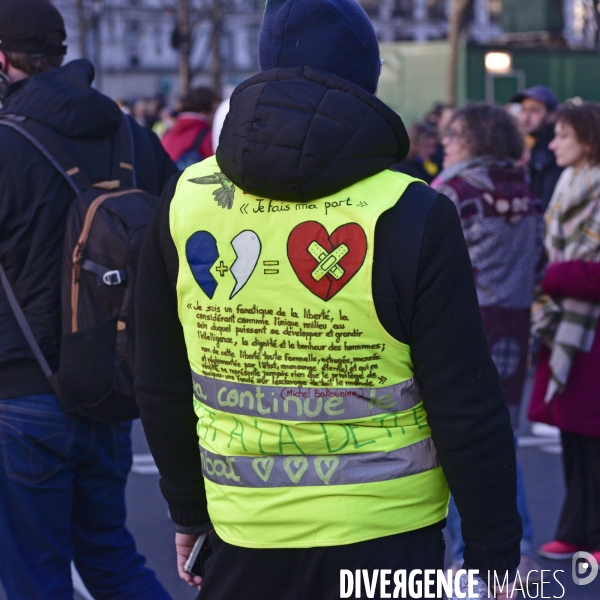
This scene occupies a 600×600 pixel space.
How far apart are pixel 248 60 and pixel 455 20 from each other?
158ft

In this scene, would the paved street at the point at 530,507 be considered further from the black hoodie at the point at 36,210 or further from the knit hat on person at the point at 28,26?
the knit hat on person at the point at 28,26

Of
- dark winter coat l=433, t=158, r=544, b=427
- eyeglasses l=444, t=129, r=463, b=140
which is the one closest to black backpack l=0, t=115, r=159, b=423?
dark winter coat l=433, t=158, r=544, b=427

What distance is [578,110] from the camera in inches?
185

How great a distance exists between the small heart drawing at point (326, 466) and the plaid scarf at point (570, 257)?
281 cm

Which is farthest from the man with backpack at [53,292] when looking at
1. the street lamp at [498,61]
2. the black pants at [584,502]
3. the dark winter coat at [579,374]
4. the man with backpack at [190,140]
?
the street lamp at [498,61]

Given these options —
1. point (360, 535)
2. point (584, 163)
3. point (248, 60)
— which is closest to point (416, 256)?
point (360, 535)

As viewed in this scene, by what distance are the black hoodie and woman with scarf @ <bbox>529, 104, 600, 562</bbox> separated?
234 centimetres

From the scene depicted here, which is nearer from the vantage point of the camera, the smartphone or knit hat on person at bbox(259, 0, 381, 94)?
knit hat on person at bbox(259, 0, 381, 94)

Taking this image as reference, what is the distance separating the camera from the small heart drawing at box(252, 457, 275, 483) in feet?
6.53

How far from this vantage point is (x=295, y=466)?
1.97 metres

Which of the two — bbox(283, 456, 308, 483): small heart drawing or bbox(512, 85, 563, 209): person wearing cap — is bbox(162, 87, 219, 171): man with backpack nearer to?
bbox(512, 85, 563, 209): person wearing cap

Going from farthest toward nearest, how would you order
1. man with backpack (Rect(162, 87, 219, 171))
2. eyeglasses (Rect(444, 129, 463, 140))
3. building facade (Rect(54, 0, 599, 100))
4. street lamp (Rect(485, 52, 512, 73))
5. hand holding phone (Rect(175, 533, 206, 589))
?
1. building facade (Rect(54, 0, 599, 100))
2. street lamp (Rect(485, 52, 512, 73))
3. man with backpack (Rect(162, 87, 219, 171))
4. eyeglasses (Rect(444, 129, 463, 140))
5. hand holding phone (Rect(175, 533, 206, 589))

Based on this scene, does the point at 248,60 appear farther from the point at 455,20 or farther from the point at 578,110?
the point at 578,110

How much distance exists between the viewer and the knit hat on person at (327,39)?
1.99 m
